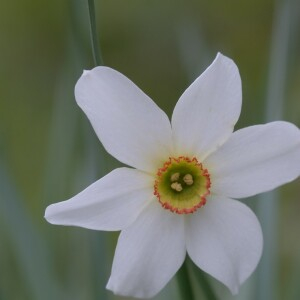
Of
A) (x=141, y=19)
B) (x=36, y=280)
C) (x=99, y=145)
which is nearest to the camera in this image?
(x=99, y=145)

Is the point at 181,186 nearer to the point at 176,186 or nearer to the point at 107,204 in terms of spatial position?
the point at 176,186

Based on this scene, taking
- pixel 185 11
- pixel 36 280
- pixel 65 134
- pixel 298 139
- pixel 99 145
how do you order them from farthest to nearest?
pixel 185 11, pixel 65 134, pixel 36 280, pixel 99 145, pixel 298 139

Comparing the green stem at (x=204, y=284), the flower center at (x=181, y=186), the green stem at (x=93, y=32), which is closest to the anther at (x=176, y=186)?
the flower center at (x=181, y=186)

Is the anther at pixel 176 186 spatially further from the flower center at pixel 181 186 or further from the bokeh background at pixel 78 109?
the bokeh background at pixel 78 109

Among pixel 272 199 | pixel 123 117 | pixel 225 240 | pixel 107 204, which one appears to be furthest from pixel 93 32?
pixel 272 199

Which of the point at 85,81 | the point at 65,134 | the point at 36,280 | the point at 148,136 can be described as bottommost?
the point at 36,280

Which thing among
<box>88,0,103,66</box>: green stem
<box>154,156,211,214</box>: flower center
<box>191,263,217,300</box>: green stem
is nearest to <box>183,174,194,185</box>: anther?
<box>154,156,211,214</box>: flower center

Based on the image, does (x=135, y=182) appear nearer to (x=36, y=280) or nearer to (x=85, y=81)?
(x=85, y=81)

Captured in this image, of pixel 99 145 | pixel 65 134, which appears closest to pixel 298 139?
pixel 99 145
